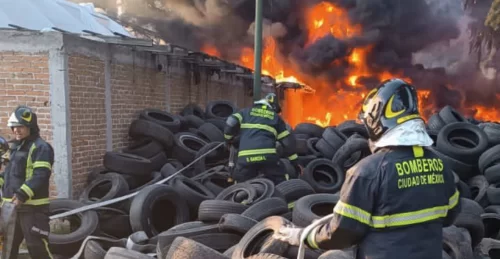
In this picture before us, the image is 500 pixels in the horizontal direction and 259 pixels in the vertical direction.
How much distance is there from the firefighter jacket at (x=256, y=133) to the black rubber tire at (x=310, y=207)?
175cm

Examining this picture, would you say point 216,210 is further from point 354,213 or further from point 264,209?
Result: point 354,213

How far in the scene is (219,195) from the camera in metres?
6.61

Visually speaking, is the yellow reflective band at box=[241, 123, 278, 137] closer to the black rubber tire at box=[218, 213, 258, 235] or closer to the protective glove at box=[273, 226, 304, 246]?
the black rubber tire at box=[218, 213, 258, 235]

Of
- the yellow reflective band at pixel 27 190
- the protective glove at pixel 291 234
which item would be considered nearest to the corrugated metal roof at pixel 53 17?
the yellow reflective band at pixel 27 190

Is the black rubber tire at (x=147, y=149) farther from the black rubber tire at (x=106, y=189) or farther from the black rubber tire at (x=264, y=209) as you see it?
the black rubber tire at (x=264, y=209)

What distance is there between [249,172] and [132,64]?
3.87 metres

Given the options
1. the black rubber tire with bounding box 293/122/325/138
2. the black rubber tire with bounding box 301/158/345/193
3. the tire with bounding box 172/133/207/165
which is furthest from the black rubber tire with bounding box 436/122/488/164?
the tire with bounding box 172/133/207/165

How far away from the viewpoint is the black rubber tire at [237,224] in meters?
4.86

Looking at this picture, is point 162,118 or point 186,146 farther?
point 162,118

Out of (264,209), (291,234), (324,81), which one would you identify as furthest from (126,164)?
(324,81)

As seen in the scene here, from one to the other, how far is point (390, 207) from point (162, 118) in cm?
828

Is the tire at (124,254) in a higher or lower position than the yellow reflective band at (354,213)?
lower

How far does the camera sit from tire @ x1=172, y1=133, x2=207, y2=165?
Result: 910 cm

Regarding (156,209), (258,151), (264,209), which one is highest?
(258,151)
